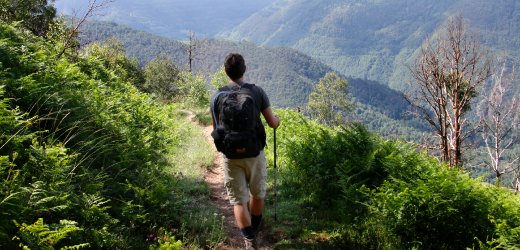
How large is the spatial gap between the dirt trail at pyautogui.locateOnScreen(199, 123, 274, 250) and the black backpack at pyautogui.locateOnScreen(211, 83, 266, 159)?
153cm

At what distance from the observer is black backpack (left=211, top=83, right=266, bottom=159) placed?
434 centimetres

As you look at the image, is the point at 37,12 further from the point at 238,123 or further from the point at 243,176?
the point at 238,123

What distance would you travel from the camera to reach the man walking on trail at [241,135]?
4375 millimetres

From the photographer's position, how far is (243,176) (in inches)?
188

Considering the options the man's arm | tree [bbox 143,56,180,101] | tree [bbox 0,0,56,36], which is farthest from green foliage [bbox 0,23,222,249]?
tree [bbox 143,56,180,101]

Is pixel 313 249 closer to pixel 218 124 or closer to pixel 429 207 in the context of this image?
pixel 429 207

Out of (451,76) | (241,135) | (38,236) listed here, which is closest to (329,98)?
(451,76)

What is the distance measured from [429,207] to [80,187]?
4020 mm

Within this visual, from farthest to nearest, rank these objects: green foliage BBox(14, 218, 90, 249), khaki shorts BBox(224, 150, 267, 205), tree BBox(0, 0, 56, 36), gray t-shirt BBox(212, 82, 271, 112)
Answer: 1. tree BBox(0, 0, 56, 36)
2. khaki shorts BBox(224, 150, 267, 205)
3. gray t-shirt BBox(212, 82, 271, 112)
4. green foliage BBox(14, 218, 90, 249)

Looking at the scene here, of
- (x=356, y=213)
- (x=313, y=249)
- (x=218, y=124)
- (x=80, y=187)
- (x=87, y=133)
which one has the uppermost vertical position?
(x=218, y=124)

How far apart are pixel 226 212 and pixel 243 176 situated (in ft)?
7.66

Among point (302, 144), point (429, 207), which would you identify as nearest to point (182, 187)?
point (302, 144)

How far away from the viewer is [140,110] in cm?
819

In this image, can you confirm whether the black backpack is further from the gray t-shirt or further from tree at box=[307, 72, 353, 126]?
tree at box=[307, 72, 353, 126]
